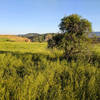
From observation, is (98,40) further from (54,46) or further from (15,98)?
(15,98)

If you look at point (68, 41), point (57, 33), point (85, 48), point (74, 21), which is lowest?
point (85, 48)

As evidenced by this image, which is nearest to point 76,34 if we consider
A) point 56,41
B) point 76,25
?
point 76,25

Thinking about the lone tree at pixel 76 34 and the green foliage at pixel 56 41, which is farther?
the green foliage at pixel 56 41

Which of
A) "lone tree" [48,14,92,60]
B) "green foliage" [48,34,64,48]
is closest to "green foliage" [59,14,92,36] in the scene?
"lone tree" [48,14,92,60]

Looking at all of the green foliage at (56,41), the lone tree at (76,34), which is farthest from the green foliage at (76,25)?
the green foliage at (56,41)

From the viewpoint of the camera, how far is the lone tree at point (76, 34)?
6922 millimetres

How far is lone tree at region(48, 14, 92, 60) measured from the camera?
6922mm

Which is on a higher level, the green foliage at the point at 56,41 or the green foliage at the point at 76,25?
the green foliage at the point at 76,25

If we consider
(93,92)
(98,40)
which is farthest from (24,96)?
(98,40)

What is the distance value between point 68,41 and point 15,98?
5.39 meters

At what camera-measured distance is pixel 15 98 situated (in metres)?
2.34

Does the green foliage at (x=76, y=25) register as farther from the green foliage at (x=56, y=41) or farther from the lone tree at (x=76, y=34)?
the green foliage at (x=56, y=41)

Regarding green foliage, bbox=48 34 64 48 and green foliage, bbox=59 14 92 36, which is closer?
green foliage, bbox=59 14 92 36

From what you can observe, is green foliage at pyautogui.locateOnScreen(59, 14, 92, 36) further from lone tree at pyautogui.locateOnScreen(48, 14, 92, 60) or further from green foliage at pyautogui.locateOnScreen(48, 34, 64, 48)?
green foliage at pyautogui.locateOnScreen(48, 34, 64, 48)
